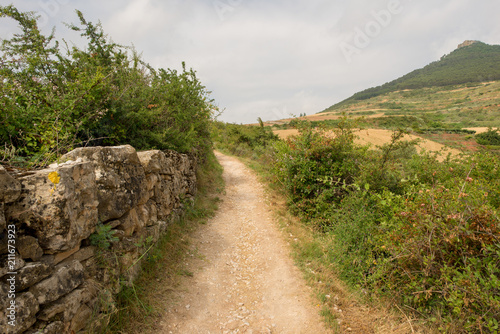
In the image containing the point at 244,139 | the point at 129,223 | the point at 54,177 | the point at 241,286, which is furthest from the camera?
the point at 244,139

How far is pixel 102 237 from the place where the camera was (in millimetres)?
3254

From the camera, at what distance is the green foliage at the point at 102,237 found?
320 centimetres

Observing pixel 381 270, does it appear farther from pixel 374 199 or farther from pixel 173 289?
pixel 173 289

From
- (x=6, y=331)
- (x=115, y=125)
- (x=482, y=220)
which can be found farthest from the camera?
(x=115, y=125)

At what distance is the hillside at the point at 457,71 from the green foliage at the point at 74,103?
106m

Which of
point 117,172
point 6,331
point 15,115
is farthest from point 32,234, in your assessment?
point 15,115

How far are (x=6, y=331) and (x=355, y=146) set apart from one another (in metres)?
9.10

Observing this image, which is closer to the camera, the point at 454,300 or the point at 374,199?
the point at 454,300

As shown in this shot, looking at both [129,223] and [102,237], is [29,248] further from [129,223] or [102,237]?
[129,223]

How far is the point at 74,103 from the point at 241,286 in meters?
4.82

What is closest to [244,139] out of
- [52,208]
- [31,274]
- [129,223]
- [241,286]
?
[241,286]

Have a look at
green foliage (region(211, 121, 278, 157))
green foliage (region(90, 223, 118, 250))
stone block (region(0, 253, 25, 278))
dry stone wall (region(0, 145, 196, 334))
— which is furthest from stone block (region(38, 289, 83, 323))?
green foliage (region(211, 121, 278, 157))

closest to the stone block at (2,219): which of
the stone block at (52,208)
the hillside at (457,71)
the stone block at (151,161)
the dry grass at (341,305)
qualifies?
the stone block at (52,208)

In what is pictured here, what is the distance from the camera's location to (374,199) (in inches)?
216
